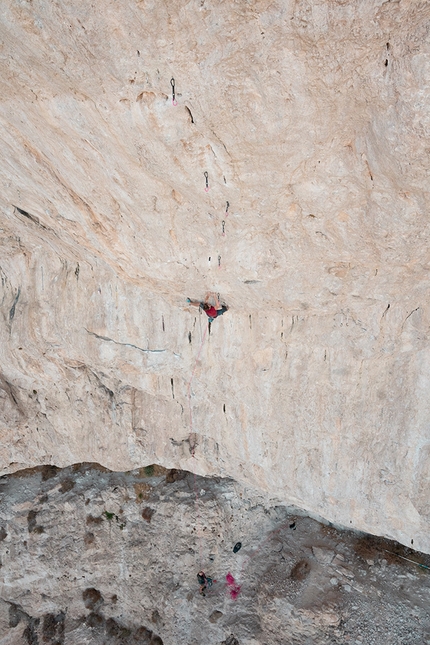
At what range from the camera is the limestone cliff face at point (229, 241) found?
371 cm

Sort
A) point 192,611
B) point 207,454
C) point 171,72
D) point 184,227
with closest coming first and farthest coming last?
point 171,72 < point 184,227 < point 207,454 < point 192,611

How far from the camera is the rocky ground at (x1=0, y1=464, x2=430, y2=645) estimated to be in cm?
1030

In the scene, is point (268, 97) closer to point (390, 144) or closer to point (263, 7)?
point (263, 7)

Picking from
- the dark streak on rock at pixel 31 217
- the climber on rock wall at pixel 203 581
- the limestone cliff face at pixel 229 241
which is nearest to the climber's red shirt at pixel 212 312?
the limestone cliff face at pixel 229 241

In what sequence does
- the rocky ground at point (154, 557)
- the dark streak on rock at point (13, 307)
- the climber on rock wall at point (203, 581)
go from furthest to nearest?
1. the climber on rock wall at point (203, 581)
2. the rocky ground at point (154, 557)
3. the dark streak on rock at point (13, 307)

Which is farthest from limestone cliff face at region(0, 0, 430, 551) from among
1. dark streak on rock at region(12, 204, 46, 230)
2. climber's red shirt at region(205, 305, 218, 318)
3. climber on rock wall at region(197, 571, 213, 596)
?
climber on rock wall at region(197, 571, 213, 596)

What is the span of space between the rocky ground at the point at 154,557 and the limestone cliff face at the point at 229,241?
2090 mm

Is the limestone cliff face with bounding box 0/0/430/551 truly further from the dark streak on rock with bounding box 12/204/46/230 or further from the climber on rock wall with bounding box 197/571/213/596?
the climber on rock wall with bounding box 197/571/213/596

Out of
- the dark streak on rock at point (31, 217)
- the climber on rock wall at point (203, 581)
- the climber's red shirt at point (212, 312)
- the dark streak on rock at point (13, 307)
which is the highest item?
the dark streak on rock at point (31, 217)

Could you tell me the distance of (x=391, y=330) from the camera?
622 centimetres

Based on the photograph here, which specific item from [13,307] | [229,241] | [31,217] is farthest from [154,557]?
[229,241]

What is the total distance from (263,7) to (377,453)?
22.1 ft

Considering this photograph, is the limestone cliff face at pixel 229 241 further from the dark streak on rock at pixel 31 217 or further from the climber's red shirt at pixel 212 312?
the climber's red shirt at pixel 212 312

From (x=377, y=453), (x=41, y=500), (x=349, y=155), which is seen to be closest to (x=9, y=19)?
(x=349, y=155)
